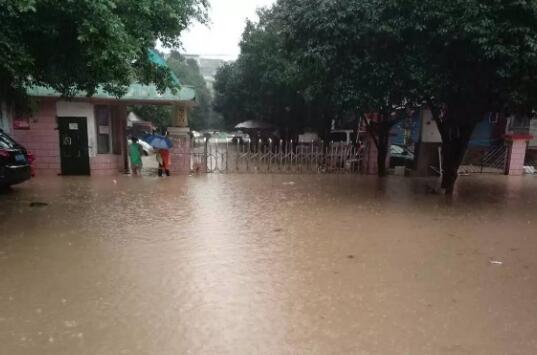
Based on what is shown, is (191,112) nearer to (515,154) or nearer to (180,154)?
(180,154)

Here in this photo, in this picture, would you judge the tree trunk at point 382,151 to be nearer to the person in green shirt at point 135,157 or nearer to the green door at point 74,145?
the person in green shirt at point 135,157

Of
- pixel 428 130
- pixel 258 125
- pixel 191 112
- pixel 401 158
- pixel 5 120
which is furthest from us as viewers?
pixel 191 112

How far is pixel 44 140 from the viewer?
1370 centimetres

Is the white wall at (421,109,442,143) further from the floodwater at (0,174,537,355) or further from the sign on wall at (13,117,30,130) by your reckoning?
the sign on wall at (13,117,30,130)

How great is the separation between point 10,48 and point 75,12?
1.06 m

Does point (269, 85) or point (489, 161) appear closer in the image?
point (489, 161)

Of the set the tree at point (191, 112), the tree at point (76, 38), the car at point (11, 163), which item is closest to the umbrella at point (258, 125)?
the tree at point (191, 112)

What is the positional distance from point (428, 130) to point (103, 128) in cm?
1242

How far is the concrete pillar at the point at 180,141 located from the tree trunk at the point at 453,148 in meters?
8.64

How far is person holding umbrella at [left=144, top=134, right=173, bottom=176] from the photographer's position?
1336cm

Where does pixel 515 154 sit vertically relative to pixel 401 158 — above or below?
above

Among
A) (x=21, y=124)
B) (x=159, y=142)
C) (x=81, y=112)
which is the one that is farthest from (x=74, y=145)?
(x=159, y=142)

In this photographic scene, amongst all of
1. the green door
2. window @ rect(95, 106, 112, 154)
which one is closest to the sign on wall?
the green door

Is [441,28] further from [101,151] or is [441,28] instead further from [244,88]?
[244,88]
